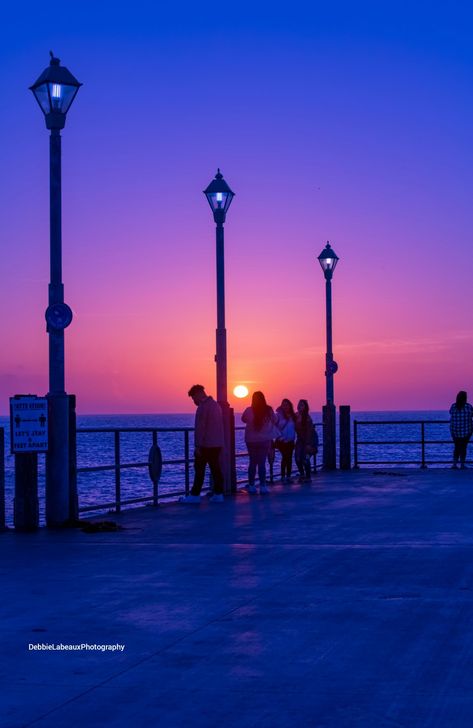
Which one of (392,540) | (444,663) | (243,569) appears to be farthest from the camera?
(392,540)

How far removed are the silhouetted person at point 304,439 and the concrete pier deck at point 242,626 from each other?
9.99 meters

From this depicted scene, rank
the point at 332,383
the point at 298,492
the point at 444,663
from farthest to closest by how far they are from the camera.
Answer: the point at 332,383 < the point at 298,492 < the point at 444,663

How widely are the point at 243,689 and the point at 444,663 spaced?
45.7 inches

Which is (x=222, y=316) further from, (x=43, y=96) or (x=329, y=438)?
(x=329, y=438)

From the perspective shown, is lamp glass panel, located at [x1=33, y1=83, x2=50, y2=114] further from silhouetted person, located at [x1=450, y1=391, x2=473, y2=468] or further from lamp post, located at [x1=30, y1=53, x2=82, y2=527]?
silhouetted person, located at [x1=450, y1=391, x2=473, y2=468]

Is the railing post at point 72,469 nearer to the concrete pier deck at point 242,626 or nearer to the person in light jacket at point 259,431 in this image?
the concrete pier deck at point 242,626

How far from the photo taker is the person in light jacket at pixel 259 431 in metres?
20.4

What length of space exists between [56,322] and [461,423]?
15.4 m

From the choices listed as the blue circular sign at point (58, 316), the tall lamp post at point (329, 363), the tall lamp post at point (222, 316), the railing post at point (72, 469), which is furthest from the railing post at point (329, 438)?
the blue circular sign at point (58, 316)

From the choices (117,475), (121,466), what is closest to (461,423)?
(121,466)

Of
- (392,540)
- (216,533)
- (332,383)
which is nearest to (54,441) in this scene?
(216,533)

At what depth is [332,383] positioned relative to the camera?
2952cm

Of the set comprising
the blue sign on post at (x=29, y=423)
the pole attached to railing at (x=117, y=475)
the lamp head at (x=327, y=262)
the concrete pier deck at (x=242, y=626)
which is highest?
the lamp head at (x=327, y=262)

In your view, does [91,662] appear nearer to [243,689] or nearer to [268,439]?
[243,689]
